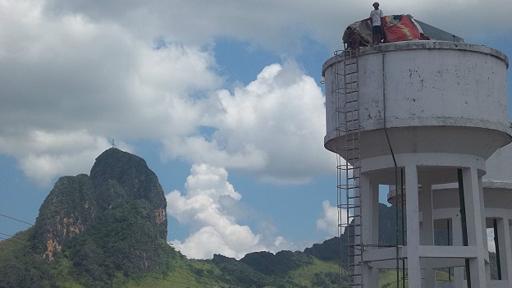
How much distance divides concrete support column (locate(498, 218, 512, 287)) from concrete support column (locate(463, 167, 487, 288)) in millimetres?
10782

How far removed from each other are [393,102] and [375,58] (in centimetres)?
131

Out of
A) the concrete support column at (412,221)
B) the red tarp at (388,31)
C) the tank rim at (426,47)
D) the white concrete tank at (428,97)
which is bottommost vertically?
the concrete support column at (412,221)

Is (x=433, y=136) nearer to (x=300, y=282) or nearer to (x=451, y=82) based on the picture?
(x=451, y=82)

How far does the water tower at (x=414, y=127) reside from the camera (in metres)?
21.7

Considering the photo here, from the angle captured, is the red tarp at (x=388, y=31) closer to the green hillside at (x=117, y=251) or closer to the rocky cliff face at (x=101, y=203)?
the green hillside at (x=117, y=251)

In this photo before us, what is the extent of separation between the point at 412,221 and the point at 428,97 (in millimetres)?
3268

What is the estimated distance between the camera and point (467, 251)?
22.1m

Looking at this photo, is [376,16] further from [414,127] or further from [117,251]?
[117,251]

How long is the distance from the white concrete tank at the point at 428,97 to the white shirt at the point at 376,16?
3.74 feet

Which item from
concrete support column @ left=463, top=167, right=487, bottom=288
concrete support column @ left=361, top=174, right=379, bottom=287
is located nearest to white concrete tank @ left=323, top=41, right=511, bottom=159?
concrete support column @ left=463, top=167, right=487, bottom=288

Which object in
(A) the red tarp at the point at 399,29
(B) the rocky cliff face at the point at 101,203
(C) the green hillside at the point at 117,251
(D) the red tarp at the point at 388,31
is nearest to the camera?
(D) the red tarp at the point at 388,31

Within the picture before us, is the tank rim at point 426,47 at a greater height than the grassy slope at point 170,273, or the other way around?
the grassy slope at point 170,273

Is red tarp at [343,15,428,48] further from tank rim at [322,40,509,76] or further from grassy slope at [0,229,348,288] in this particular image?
grassy slope at [0,229,348,288]

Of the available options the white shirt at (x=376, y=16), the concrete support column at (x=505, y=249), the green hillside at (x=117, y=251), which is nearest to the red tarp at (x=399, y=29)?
the white shirt at (x=376, y=16)
